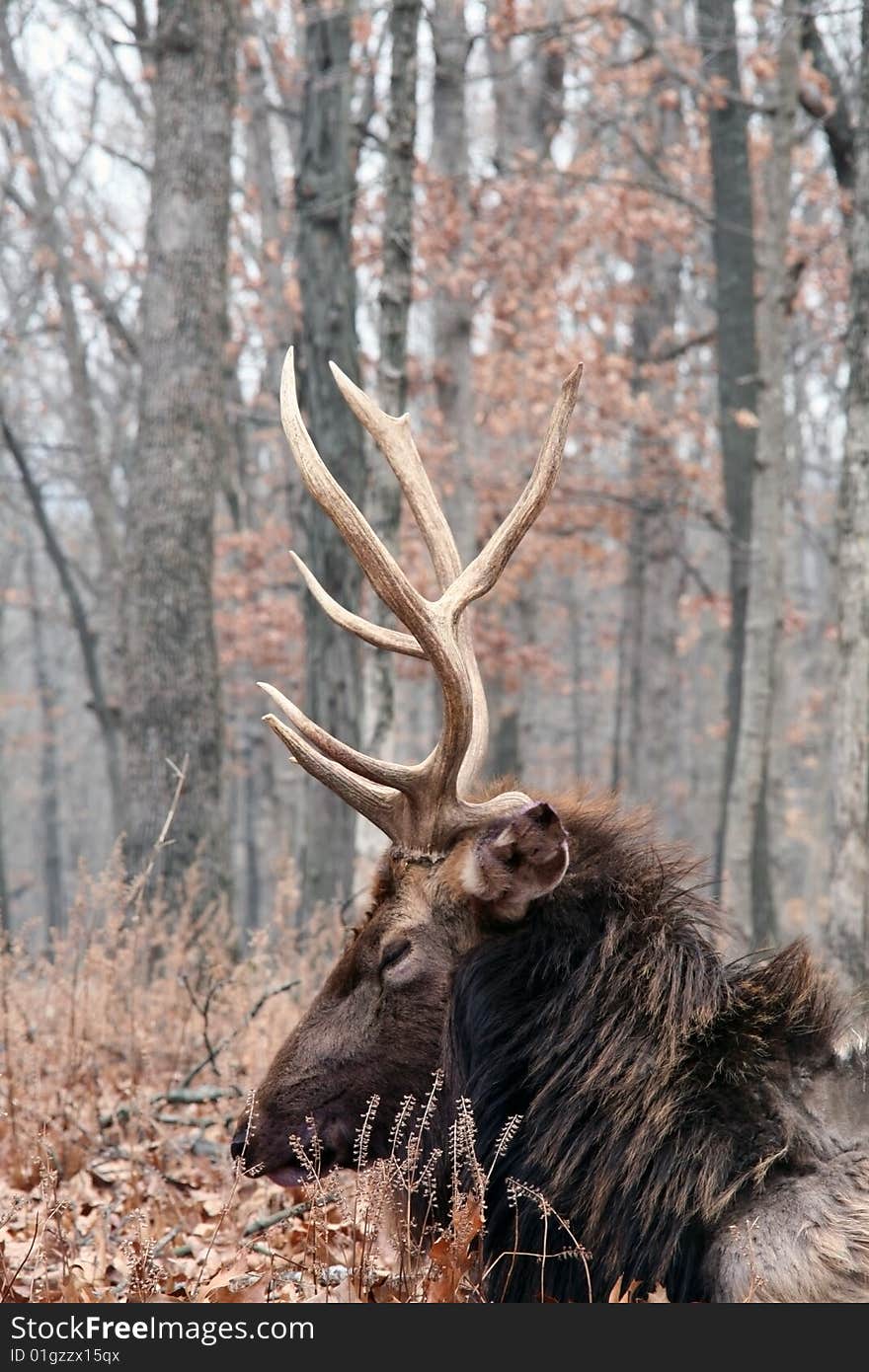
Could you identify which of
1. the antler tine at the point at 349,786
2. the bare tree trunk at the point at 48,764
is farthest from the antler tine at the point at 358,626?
the bare tree trunk at the point at 48,764

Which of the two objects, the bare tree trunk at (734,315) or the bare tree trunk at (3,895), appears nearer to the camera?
the bare tree trunk at (3,895)

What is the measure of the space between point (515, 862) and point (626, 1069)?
582mm

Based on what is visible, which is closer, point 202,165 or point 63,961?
point 63,961

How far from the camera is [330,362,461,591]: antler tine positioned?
13.4ft

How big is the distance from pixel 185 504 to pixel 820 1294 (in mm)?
6311

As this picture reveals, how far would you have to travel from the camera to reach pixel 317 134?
1009cm

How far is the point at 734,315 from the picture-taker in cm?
1260

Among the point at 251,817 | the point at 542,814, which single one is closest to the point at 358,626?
the point at 542,814

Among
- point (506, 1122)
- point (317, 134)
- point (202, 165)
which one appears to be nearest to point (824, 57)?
point (317, 134)

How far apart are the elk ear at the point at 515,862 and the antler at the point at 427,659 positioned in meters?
0.16

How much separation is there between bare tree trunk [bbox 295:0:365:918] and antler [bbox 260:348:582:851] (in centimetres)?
558

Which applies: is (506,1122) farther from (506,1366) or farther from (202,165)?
(202,165)

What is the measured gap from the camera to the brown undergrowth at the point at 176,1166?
311cm

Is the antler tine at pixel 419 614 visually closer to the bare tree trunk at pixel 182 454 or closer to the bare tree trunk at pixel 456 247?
the bare tree trunk at pixel 182 454
